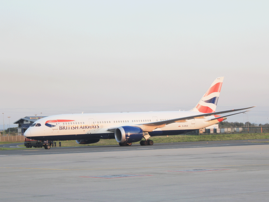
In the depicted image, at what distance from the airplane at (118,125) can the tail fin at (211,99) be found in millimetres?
1458

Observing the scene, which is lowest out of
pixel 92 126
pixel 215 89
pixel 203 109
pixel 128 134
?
pixel 128 134

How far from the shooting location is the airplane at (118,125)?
43969 millimetres

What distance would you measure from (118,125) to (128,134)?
2867mm

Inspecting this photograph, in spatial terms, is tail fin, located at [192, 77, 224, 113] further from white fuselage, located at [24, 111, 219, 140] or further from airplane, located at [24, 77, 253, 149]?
white fuselage, located at [24, 111, 219, 140]

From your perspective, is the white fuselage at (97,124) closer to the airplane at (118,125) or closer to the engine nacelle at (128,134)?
the airplane at (118,125)

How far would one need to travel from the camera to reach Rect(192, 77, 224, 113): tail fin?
2103 inches

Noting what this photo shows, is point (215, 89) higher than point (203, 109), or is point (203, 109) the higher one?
point (215, 89)

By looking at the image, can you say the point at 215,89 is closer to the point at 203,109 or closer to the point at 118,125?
the point at 203,109

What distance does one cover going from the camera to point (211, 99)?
177 ft

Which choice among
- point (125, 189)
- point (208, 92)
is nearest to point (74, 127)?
point (208, 92)

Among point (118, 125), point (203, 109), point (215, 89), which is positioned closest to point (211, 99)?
point (215, 89)

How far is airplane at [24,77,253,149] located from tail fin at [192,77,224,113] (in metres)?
1.46

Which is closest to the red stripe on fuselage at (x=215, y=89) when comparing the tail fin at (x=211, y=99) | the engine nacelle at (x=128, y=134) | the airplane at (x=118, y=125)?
the tail fin at (x=211, y=99)

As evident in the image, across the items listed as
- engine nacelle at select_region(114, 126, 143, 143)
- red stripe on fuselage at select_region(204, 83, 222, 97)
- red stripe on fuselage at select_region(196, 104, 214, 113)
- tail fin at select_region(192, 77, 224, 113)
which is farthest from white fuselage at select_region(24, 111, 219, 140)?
red stripe on fuselage at select_region(204, 83, 222, 97)
